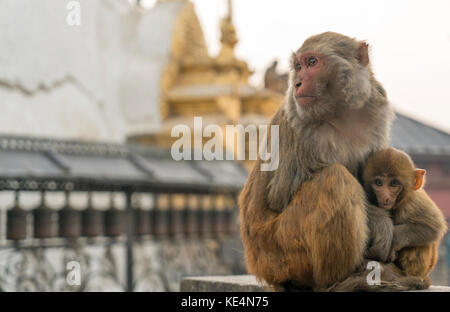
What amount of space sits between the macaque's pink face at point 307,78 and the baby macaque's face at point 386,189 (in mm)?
389

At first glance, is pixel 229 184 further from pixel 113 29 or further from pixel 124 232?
pixel 113 29

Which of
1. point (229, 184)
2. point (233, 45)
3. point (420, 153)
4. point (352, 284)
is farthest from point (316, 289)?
point (420, 153)

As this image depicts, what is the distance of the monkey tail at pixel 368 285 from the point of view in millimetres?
2490

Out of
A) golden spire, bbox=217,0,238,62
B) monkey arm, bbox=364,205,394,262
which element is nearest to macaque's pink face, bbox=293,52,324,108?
monkey arm, bbox=364,205,394,262

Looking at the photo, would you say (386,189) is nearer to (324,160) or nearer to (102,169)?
(324,160)

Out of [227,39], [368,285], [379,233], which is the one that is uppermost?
[227,39]

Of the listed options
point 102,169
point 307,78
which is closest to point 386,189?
point 307,78

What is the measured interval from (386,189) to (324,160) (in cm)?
25

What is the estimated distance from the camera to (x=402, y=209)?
2.58 metres

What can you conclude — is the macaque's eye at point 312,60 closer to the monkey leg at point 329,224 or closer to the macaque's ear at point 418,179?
the monkey leg at point 329,224

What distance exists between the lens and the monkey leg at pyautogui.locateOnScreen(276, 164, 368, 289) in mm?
2449

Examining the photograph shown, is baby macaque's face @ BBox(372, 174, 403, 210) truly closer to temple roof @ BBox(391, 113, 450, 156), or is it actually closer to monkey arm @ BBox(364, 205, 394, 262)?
monkey arm @ BBox(364, 205, 394, 262)

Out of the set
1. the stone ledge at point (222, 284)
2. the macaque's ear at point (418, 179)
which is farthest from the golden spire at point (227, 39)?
the macaque's ear at point (418, 179)

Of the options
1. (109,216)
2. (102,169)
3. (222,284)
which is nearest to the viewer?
(222,284)
